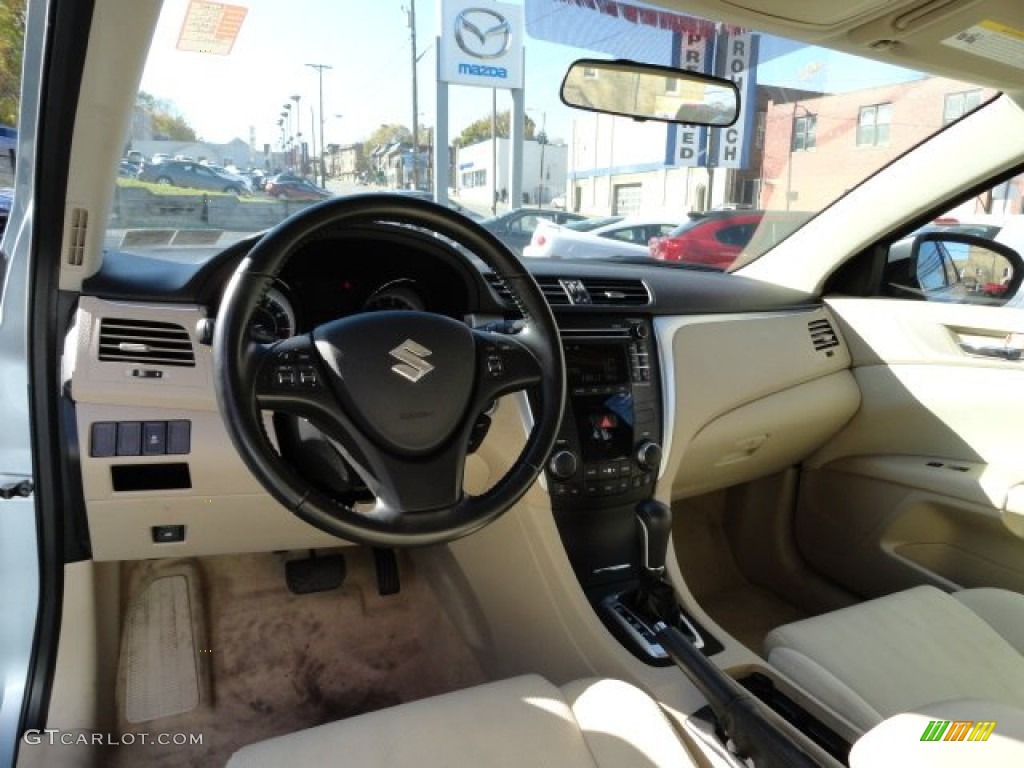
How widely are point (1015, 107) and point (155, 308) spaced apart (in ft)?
7.62

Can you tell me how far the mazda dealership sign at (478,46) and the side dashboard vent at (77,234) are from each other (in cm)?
178

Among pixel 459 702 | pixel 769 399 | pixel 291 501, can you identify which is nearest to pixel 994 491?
pixel 769 399

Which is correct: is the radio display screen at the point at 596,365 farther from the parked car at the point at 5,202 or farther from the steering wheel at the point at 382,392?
the parked car at the point at 5,202

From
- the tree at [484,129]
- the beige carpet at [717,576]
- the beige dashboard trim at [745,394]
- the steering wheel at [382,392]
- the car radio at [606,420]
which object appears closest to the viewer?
the steering wheel at [382,392]

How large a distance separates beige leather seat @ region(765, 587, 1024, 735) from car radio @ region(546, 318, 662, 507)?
0.51m

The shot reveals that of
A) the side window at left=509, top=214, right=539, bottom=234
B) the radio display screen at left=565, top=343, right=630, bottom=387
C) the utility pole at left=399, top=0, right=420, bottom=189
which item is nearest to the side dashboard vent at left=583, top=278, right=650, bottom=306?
the radio display screen at left=565, top=343, right=630, bottom=387

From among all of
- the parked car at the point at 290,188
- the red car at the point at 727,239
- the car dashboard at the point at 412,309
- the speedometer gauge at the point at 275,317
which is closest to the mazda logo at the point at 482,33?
the red car at the point at 727,239

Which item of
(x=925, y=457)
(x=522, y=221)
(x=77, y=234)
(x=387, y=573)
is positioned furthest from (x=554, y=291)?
(x=925, y=457)

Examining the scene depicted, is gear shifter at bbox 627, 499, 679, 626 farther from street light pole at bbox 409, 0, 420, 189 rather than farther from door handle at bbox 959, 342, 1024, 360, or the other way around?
door handle at bbox 959, 342, 1024, 360

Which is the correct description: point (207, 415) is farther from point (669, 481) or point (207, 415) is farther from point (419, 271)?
point (669, 481)

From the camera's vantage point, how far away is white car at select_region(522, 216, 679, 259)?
2.48 metres

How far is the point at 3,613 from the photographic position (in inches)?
70.7

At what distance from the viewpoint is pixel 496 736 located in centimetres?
121

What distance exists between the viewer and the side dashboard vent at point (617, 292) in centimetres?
210
